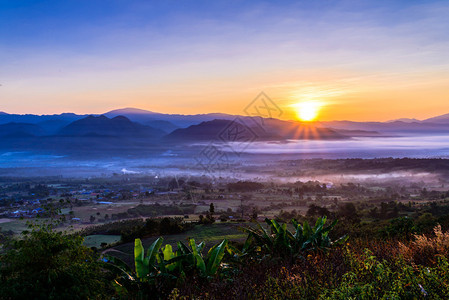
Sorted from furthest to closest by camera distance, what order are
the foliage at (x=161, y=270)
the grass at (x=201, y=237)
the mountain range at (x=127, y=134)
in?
the mountain range at (x=127, y=134) → the grass at (x=201, y=237) → the foliage at (x=161, y=270)

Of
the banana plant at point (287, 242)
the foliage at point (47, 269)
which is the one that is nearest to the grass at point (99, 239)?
the banana plant at point (287, 242)

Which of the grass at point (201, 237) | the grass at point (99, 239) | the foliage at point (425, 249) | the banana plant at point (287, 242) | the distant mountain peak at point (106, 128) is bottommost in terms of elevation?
the grass at point (99, 239)

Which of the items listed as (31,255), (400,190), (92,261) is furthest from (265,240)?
(400,190)

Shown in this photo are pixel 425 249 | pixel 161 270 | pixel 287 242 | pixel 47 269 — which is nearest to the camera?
pixel 47 269

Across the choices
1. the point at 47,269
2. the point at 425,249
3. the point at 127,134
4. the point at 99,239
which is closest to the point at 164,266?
the point at 47,269

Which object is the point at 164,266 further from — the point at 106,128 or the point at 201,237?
the point at 106,128

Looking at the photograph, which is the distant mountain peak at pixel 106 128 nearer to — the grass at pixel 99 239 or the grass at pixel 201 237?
the grass at pixel 99 239

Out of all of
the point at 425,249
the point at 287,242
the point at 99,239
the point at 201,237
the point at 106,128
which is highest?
the point at 106,128

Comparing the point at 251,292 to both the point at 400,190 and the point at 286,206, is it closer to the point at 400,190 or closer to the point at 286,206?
the point at 286,206
